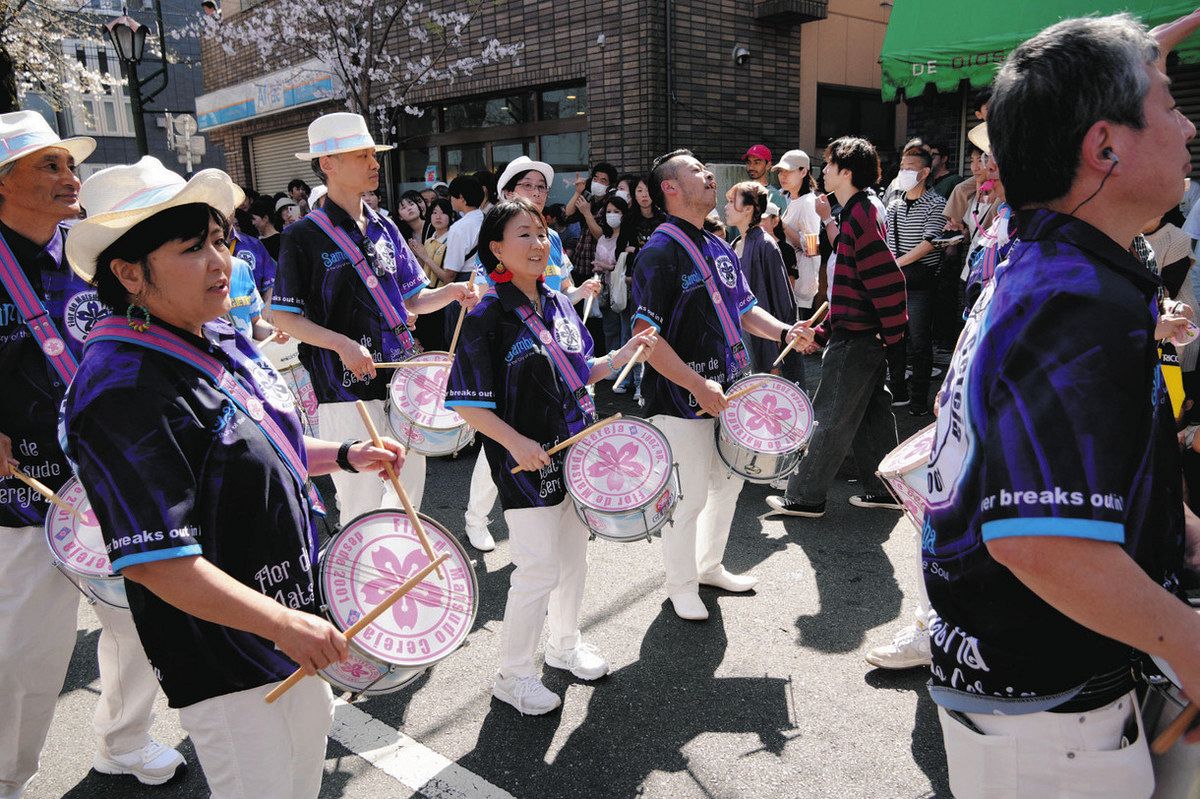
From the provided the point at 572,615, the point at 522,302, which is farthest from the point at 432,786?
the point at 522,302

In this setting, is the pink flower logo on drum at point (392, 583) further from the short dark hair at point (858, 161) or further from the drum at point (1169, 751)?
the short dark hair at point (858, 161)

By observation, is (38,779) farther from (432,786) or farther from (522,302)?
(522,302)

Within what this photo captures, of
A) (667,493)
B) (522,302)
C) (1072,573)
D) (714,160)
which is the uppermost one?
(714,160)

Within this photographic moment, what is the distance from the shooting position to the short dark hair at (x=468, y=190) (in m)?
7.61

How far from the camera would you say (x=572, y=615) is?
11.5 ft

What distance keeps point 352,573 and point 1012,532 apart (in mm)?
1514

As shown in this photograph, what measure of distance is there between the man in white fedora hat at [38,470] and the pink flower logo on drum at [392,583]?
45.0 inches

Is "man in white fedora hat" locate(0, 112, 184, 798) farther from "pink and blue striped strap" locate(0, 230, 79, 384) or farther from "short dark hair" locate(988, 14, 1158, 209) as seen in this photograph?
"short dark hair" locate(988, 14, 1158, 209)

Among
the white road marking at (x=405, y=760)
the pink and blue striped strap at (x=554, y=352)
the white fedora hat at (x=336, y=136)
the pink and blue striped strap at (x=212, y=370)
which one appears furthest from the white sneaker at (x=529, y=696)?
the white fedora hat at (x=336, y=136)

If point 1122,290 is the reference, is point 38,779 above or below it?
below

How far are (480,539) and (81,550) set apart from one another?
267cm

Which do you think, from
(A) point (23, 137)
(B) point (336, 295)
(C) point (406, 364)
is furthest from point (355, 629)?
(B) point (336, 295)

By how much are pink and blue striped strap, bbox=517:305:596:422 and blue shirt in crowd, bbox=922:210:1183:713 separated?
1.81m

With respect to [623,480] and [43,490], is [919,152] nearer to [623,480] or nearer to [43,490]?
[623,480]
